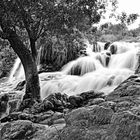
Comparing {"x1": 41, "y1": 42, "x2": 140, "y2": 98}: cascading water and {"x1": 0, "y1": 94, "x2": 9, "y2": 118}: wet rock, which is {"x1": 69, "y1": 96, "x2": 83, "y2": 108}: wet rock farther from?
{"x1": 0, "y1": 94, "x2": 9, "y2": 118}: wet rock

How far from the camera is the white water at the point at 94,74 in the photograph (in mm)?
12992

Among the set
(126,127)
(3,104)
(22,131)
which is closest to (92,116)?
(126,127)

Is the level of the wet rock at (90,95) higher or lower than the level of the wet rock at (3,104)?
higher

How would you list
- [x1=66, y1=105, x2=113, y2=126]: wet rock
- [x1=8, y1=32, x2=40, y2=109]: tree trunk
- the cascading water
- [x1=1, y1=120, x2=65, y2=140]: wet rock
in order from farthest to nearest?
the cascading water < [x1=8, y1=32, x2=40, y2=109]: tree trunk < [x1=1, y1=120, x2=65, y2=140]: wet rock < [x1=66, y1=105, x2=113, y2=126]: wet rock

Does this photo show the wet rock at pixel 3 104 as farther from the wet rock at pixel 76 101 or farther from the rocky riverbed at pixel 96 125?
the rocky riverbed at pixel 96 125

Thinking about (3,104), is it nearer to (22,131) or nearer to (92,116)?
(22,131)

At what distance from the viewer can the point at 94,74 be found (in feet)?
50.5

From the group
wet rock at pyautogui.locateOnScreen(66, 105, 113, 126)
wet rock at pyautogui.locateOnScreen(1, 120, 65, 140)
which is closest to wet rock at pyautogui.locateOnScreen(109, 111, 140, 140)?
wet rock at pyautogui.locateOnScreen(66, 105, 113, 126)

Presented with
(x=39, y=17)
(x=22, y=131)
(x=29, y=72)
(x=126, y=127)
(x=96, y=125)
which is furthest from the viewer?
(x=29, y=72)

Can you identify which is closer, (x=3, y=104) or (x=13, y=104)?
(x=13, y=104)

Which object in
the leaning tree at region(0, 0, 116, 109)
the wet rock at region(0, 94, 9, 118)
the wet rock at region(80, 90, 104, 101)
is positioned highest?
the leaning tree at region(0, 0, 116, 109)

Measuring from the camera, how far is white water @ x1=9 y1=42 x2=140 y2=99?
12992 mm

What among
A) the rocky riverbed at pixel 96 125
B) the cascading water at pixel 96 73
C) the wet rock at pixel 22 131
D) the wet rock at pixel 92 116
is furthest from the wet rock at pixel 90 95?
the wet rock at pixel 92 116

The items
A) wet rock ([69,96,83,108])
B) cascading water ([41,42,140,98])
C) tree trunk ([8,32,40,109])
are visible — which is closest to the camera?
wet rock ([69,96,83,108])
